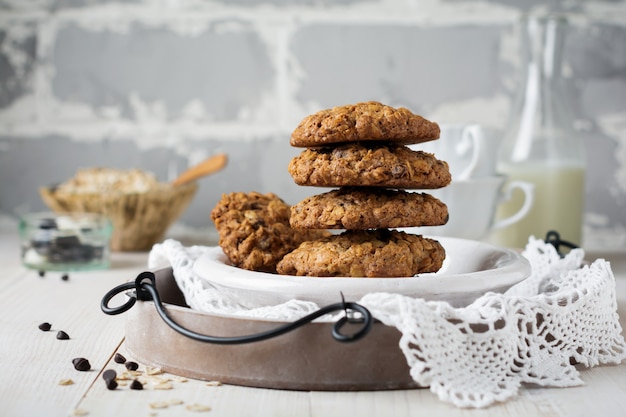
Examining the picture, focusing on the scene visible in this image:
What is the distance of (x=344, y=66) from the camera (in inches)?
96.1

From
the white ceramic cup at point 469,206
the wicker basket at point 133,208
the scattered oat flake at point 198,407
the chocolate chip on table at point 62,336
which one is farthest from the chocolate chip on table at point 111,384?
the wicker basket at point 133,208

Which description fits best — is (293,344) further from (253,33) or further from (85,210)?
(253,33)

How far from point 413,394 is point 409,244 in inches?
9.8

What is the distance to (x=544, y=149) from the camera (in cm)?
193

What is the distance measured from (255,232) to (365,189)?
196mm

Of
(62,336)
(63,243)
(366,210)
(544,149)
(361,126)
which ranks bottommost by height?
(63,243)

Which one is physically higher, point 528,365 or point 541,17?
point 541,17

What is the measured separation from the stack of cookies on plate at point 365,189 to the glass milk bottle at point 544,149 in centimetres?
89

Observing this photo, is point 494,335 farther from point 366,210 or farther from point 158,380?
point 158,380

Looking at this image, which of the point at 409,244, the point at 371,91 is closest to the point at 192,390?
the point at 409,244

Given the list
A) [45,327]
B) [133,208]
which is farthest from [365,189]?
[133,208]

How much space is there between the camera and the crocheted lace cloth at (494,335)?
2.79ft

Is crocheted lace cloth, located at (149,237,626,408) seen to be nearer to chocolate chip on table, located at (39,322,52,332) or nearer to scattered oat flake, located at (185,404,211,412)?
scattered oat flake, located at (185,404,211,412)

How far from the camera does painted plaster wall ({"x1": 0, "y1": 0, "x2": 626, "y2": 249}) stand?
7.88ft
